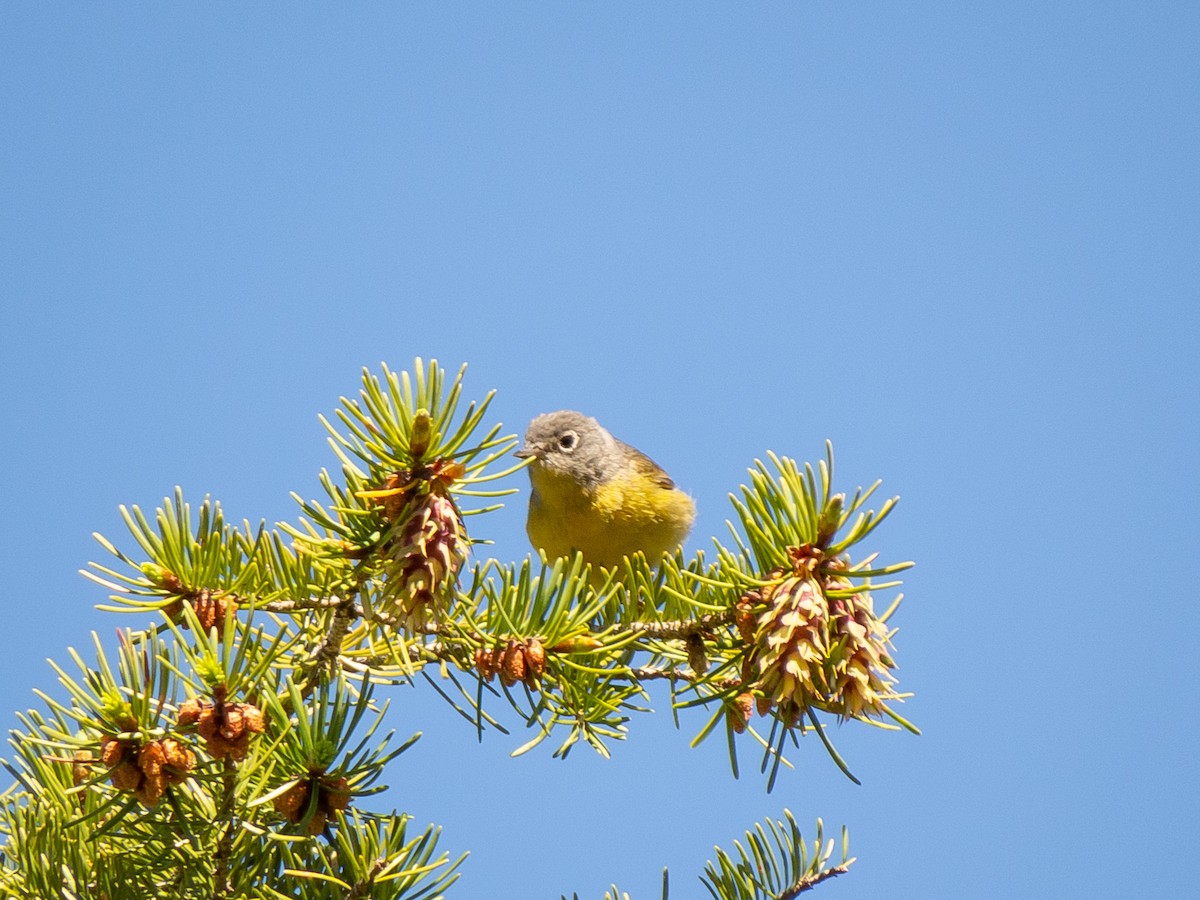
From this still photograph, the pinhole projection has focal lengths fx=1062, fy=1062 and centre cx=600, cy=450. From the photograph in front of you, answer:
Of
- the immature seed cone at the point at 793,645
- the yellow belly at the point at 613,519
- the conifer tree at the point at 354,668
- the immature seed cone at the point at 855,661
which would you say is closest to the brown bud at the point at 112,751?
the conifer tree at the point at 354,668

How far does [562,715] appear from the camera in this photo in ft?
7.42

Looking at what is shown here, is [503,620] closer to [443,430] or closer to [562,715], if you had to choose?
[562,715]

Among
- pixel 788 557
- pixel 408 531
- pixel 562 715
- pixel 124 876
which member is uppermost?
pixel 788 557

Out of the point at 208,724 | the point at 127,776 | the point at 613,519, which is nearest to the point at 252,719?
the point at 208,724

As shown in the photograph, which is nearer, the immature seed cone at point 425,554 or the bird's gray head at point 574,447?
the immature seed cone at point 425,554

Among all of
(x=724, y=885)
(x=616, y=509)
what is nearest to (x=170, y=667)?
(x=724, y=885)

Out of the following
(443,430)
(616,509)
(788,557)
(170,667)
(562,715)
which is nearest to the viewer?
(170,667)

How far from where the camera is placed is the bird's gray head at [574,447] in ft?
16.5

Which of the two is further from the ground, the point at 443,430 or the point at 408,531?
the point at 443,430

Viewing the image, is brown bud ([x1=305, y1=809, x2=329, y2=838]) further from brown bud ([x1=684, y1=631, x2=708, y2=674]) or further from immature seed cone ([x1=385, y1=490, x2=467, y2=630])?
brown bud ([x1=684, y1=631, x2=708, y2=674])

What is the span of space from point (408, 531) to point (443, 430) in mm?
200

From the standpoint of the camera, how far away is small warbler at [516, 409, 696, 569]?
4840mm

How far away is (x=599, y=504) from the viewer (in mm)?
4867

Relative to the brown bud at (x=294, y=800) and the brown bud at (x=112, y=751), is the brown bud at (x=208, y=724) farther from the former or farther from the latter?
the brown bud at (x=294, y=800)
